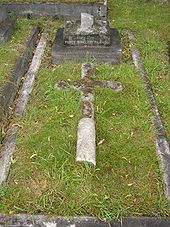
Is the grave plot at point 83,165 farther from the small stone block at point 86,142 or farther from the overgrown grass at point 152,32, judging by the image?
the overgrown grass at point 152,32

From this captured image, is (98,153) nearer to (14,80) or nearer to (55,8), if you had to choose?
(14,80)

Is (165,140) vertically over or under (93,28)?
under

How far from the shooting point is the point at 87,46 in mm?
6145

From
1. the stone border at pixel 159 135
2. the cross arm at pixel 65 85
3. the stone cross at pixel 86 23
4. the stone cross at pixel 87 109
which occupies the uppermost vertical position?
the stone cross at pixel 86 23

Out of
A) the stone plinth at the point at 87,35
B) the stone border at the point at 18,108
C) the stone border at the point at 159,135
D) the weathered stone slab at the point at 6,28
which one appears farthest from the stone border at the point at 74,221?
the weathered stone slab at the point at 6,28

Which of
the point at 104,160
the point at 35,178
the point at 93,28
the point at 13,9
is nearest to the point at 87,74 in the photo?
the point at 93,28

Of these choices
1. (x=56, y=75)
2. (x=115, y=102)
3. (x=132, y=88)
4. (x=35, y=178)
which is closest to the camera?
(x=35, y=178)

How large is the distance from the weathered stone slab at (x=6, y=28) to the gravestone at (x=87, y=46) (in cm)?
102

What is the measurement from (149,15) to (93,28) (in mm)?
2958

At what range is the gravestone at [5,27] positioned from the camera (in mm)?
6470

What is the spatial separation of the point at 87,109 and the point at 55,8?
449 cm

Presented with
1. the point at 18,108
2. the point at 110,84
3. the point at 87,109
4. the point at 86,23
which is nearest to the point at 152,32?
the point at 86,23

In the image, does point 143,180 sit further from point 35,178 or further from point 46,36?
point 46,36

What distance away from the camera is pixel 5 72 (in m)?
5.27
